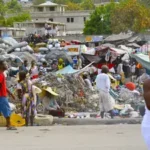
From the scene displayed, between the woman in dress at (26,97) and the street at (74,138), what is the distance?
0.58 m

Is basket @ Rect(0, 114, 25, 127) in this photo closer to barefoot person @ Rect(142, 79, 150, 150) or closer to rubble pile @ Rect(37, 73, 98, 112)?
rubble pile @ Rect(37, 73, 98, 112)

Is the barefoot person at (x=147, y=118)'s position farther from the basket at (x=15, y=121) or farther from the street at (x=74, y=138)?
the basket at (x=15, y=121)

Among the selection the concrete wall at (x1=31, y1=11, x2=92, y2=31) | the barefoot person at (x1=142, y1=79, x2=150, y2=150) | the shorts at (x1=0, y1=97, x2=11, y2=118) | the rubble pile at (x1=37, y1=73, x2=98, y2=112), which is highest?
the barefoot person at (x1=142, y1=79, x2=150, y2=150)

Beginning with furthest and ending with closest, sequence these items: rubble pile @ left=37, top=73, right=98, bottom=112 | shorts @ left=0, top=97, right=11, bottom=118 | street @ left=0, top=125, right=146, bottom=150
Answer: rubble pile @ left=37, top=73, right=98, bottom=112 < shorts @ left=0, top=97, right=11, bottom=118 < street @ left=0, top=125, right=146, bottom=150

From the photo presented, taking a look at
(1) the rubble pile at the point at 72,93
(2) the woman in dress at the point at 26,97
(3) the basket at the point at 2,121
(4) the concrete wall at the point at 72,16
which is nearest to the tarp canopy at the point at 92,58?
(1) the rubble pile at the point at 72,93

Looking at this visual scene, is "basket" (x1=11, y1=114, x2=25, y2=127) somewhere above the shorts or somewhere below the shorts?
below

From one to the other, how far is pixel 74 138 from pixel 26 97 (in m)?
2.04

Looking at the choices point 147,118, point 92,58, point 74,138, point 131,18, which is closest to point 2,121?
point 74,138

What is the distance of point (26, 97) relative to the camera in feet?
38.0

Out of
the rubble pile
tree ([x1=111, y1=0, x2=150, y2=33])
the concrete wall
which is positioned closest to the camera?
the rubble pile

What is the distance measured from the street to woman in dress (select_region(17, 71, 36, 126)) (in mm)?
584

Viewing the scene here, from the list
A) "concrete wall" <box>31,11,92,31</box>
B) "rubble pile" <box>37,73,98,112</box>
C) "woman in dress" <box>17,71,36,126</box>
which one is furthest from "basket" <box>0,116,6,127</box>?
"concrete wall" <box>31,11,92,31</box>

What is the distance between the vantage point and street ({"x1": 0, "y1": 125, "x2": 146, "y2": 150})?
9164 millimetres

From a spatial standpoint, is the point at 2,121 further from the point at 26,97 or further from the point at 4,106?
the point at 4,106
